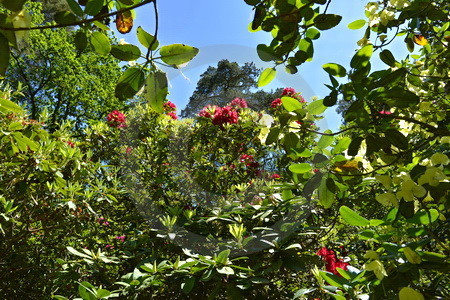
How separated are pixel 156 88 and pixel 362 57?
0.61m

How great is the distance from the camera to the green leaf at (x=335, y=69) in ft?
3.19

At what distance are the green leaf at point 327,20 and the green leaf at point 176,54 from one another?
459 mm

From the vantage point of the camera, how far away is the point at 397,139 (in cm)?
91

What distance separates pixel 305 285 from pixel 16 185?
1919mm

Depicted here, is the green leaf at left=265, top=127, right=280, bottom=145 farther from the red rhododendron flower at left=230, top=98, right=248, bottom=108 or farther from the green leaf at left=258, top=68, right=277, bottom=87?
the red rhododendron flower at left=230, top=98, right=248, bottom=108

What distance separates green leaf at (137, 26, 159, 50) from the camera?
653mm

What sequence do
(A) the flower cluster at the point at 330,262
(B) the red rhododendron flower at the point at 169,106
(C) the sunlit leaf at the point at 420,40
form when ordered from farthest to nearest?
(B) the red rhododendron flower at the point at 169,106 → (A) the flower cluster at the point at 330,262 → (C) the sunlit leaf at the point at 420,40

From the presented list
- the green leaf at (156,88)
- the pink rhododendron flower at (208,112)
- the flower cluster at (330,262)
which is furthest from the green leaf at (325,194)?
the pink rhododendron flower at (208,112)

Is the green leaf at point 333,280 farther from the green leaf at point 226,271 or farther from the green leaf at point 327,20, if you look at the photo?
the green leaf at point 327,20

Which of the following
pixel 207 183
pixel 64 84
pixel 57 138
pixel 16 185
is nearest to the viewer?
pixel 16 185

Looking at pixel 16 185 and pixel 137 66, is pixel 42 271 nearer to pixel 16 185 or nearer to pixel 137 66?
pixel 16 185

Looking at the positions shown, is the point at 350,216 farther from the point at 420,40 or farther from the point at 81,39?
the point at 420,40

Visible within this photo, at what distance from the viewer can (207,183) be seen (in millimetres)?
3141

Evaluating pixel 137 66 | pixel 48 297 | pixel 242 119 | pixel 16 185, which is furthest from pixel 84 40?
pixel 242 119
